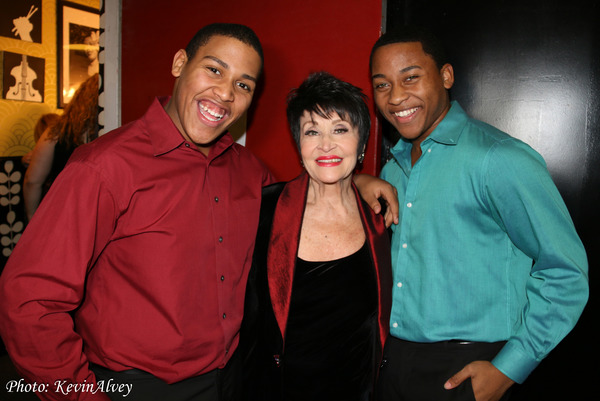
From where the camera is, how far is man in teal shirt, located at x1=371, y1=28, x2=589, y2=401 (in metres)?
1.29

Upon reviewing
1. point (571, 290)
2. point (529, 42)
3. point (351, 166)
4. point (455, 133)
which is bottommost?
point (571, 290)

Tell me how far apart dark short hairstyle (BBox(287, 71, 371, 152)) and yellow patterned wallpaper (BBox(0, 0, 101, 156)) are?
3083 millimetres

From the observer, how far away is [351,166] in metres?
1.64

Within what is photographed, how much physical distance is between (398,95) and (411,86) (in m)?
0.06

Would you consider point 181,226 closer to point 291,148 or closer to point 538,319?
point 291,148

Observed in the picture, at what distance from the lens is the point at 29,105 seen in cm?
360

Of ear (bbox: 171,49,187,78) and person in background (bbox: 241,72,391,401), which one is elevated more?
ear (bbox: 171,49,187,78)

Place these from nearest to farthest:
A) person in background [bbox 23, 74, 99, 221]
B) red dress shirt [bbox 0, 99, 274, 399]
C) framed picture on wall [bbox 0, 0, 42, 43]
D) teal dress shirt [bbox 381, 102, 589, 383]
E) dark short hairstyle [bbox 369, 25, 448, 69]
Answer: red dress shirt [bbox 0, 99, 274, 399] < teal dress shirt [bbox 381, 102, 589, 383] < dark short hairstyle [bbox 369, 25, 448, 69] < framed picture on wall [bbox 0, 0, 42, 43] < person in background [bbox 23, 74, 99, 221]

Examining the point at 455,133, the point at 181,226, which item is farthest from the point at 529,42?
the point at 181,226

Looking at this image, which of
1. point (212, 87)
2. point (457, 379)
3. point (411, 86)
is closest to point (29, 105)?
point (212, 87)

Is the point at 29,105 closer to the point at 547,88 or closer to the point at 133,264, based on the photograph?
the point at 133,264

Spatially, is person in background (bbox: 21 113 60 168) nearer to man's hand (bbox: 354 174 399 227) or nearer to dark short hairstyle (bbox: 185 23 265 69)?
dark short hairstyle (bbox: 185 23 265 69)

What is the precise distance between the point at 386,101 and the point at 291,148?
79cm

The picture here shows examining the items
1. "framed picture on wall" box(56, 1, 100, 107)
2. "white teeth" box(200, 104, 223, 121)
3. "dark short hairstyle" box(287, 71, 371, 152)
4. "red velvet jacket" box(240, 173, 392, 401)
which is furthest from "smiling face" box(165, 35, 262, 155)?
"framed picture on wall" box(56, 1, 100, 107)
